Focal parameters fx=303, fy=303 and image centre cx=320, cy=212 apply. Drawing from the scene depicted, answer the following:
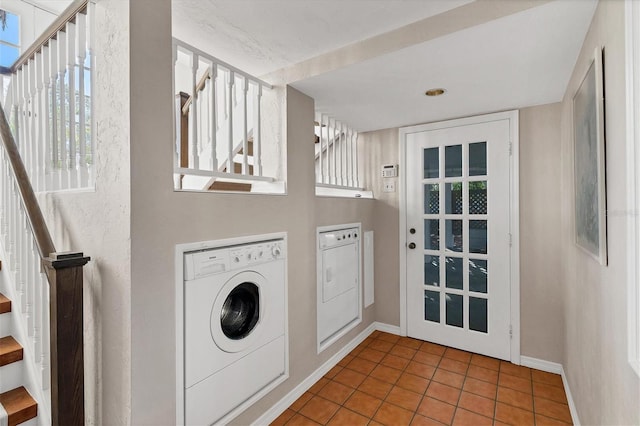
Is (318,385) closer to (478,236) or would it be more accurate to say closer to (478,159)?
(478,236)

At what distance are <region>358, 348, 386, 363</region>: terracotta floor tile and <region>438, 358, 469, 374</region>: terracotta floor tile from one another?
0.51m

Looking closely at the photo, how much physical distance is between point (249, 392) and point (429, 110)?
2577mm

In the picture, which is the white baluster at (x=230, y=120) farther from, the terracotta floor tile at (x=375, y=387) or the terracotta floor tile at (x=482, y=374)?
the terracotta floor tile at (x=482, y=374)

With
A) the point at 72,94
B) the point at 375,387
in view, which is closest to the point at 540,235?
the point at 375,387

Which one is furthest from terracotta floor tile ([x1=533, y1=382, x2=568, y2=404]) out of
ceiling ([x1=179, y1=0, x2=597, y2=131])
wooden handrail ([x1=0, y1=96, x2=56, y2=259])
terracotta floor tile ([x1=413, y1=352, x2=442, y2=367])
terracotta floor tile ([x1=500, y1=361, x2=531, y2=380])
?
wooden handrail ([x1=0, y1=96, x2=56, y2=259])

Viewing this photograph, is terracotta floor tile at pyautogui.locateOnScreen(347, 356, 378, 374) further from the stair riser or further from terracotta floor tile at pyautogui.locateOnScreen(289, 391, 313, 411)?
the stair riser

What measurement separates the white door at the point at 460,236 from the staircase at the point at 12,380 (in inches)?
114

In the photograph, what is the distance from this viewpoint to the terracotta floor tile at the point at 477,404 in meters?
2.02

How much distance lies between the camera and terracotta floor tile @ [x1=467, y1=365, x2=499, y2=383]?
239cm

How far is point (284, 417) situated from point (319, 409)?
242mm

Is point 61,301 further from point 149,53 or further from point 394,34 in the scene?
point 394,34

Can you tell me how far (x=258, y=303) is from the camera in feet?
6.23

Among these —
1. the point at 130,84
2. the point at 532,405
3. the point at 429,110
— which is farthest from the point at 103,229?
the point at 532,405

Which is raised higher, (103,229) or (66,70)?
(66,70)
